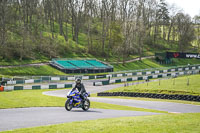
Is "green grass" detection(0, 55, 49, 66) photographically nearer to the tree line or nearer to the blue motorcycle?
the tree line

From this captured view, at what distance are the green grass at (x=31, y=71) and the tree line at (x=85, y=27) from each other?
5.87 metres

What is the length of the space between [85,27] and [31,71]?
47990mm

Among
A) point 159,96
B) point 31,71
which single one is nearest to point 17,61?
point 31,71

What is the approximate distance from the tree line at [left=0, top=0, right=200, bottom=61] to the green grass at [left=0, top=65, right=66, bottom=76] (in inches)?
231

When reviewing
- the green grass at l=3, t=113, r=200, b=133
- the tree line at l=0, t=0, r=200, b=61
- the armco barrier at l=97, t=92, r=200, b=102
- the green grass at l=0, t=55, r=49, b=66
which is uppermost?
the tree line at l=0, t=0, r=200, b=61

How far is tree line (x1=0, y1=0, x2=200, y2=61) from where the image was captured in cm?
6488

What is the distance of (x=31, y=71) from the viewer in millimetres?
55688

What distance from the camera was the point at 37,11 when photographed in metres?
88.6

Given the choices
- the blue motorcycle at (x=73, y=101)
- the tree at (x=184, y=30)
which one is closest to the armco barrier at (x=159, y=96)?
the blue motorcycle at (x=73, y=101)

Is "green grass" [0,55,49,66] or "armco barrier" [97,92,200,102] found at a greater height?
"green grass" [0,55,49,66]

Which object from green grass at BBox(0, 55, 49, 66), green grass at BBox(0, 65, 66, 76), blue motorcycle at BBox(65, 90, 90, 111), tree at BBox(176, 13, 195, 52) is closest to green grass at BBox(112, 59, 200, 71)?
tree at BBox(176, 13, 195, 52)

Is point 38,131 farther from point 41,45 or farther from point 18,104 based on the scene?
point 41,45

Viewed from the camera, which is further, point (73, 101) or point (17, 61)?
point (17, 61)

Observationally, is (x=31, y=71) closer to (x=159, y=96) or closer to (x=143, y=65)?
(x=159, y=96)
